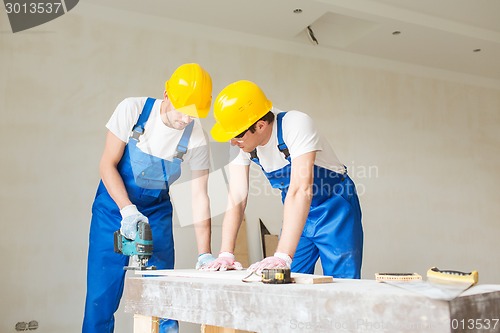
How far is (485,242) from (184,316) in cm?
503

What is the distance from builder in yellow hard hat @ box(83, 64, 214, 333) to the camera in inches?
90.9

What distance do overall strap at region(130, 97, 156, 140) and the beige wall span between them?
4.67 feet

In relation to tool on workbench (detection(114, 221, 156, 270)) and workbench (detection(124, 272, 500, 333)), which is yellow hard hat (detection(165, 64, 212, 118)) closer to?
tool on workbench (detection(114, 221, 156, 270))

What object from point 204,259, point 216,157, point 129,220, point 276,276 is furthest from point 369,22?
A: point 276,276

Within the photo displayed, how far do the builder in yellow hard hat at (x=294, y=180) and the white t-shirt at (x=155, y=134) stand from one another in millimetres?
264

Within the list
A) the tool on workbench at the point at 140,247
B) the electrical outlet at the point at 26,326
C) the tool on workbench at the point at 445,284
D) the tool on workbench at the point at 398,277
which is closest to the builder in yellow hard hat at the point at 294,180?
the tool on workbench at the point at 140,247

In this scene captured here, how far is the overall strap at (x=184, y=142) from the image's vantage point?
2484 millimetres

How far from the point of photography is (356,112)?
4.93 meters

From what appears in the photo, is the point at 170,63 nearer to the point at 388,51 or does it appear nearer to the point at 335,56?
the point at 335,56

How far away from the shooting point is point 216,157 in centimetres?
376

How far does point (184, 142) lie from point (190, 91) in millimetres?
331

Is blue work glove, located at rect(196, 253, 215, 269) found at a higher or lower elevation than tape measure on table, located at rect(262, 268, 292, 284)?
lower

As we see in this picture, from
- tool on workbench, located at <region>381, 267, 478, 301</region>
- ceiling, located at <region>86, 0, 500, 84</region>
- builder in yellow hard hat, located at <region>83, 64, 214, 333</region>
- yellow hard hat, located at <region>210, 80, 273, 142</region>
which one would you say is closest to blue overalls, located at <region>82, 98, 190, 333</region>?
builder in yellow hard hat, located at <region>83, 64, 214, 333</region>

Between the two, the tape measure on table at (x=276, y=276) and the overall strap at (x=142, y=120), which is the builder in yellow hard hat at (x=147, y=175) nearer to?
the overall strap at (x=142, y=120)
